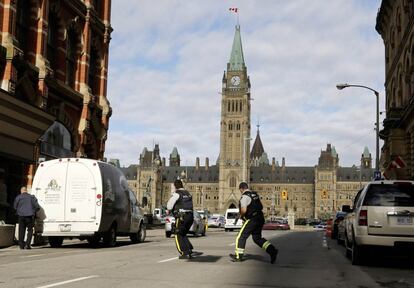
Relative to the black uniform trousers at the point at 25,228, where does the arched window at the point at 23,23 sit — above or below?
above

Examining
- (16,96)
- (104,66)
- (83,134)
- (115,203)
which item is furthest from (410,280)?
(104,66)

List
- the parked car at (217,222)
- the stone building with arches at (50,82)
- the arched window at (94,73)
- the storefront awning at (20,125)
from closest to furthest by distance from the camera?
the storefront awning at (20,125)
the stone building with arches at (50,82)
the arched window at (94,73)
the parked car at (217,222)

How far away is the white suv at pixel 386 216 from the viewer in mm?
12750

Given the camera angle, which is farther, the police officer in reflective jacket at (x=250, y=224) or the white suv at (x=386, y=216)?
the police officer in reflective jacket at (x=250, y=224)

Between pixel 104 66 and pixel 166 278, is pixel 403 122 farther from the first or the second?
pixel 166 278

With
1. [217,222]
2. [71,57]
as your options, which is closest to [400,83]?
[71,57]

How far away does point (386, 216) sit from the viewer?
1284 cm

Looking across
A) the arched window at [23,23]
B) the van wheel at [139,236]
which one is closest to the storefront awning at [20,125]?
the arched window at [23,23]

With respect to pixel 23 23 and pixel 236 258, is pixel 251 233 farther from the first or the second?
pixel 23 23

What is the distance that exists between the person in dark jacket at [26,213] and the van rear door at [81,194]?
1.02 metres

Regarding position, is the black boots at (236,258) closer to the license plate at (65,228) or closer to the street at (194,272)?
the street at (194,272)

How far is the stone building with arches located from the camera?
23141 millimetres

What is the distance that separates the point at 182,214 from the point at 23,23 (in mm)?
16017

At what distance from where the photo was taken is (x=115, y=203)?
19.4 m
